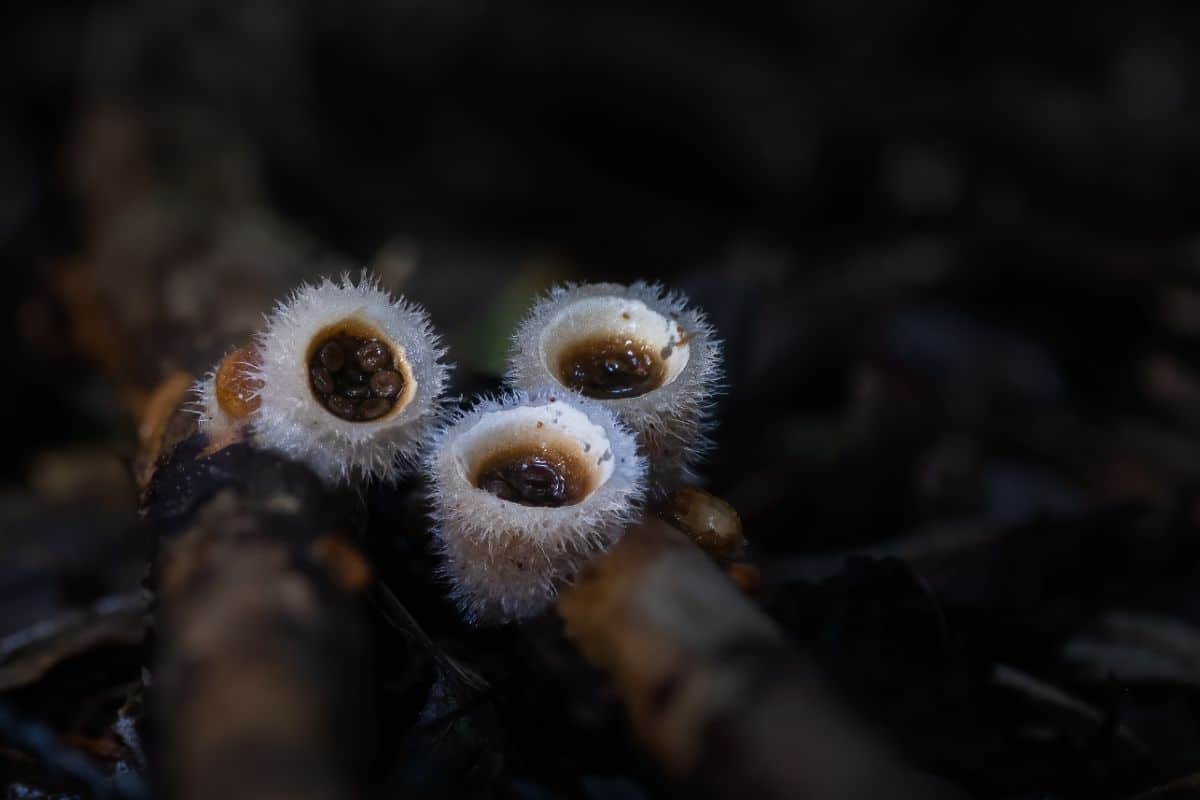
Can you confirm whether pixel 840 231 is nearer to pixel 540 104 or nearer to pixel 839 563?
pixel 540 104

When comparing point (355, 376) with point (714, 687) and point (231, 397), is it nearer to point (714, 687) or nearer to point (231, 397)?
point (231, 397)

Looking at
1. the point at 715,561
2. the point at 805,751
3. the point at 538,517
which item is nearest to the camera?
the point at 805,751

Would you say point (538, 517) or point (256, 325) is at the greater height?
point (538, 517)

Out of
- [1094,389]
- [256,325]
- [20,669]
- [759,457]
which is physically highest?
[1094,389]

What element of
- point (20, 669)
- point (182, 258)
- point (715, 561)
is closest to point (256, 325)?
point (182, 258)

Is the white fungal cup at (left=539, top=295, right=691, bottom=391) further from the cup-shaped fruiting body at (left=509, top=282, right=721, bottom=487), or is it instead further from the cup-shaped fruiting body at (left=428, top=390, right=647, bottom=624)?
the cup-shaped fruiting body at (left=428, top=390, right=647, bottom=624)

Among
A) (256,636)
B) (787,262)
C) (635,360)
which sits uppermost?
(635,360)

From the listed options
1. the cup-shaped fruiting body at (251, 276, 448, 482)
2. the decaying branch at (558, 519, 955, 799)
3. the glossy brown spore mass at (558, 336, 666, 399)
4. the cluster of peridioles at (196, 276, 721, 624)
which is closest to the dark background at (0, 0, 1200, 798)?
the decaying branch at (558, 519, 955, 799)

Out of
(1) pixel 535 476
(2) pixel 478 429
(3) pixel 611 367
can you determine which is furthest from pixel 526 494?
(3) pixel 611 367

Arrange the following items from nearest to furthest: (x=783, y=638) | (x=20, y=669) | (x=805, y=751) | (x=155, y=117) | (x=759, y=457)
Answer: (x=805, y=751) → (x=783, y=638) → (x=20, y=669) → (x=759, y=457) → (x=155, y=117)
